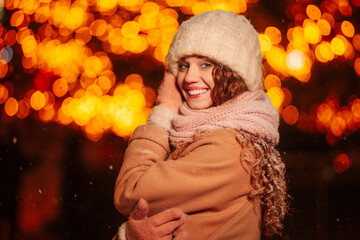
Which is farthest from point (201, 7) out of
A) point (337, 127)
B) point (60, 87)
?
point (337, 127)

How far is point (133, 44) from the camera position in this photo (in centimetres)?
526

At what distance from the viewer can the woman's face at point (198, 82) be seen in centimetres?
192

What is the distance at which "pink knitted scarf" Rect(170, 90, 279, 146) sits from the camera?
1.76 meters

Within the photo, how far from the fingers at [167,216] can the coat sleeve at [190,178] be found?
0.02m

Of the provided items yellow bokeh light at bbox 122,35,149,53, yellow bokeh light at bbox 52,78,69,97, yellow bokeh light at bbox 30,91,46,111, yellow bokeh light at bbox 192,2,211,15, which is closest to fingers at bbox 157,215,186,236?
yellow bokeh light at bbox 192,2,211,15

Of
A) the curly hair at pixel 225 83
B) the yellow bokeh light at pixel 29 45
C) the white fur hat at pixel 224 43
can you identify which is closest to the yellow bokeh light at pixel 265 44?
the white fur hat at pixel 224 43

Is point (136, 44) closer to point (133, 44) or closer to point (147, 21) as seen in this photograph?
point (133, 44)

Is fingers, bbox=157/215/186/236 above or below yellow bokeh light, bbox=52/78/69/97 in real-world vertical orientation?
above

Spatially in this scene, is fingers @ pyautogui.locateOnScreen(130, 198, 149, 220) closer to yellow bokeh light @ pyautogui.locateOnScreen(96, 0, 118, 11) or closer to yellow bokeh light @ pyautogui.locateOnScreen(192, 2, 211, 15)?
yellow bokeh light @ pyautogui.locateOnScreen(192, 2, 211, 15)

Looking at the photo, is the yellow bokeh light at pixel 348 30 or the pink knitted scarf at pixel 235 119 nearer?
the pink knitted scarf at pixel 235 119

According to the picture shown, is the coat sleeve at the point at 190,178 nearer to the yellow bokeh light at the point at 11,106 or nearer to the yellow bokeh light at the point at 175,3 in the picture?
the yellow bokeh light at the point at 175,3

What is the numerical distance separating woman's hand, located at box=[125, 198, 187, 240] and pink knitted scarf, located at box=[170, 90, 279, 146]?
0.34 meters

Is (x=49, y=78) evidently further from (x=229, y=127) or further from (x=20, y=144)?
(x=229, y=127)

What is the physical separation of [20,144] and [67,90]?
1.79 meters
